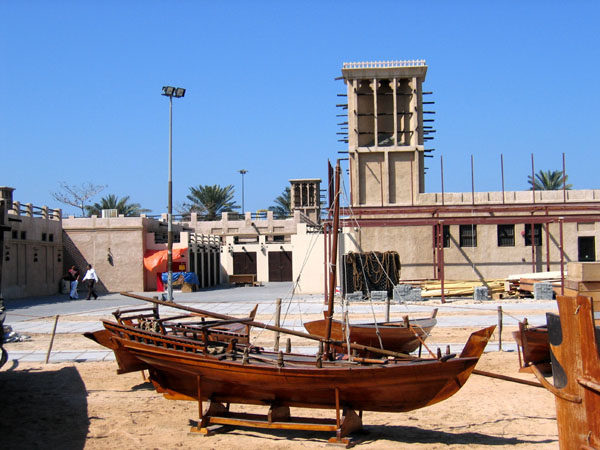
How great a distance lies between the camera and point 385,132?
32.7 meters

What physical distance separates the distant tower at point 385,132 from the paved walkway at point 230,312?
278 inches

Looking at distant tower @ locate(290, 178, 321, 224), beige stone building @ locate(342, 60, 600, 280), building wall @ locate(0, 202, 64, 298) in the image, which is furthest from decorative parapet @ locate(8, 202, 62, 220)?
distant tower @ locate(290, 178, 321, 224)

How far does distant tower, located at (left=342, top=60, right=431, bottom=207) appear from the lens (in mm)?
31250

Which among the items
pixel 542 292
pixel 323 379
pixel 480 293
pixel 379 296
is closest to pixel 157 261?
pixel 379 296

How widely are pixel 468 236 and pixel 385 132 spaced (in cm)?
763

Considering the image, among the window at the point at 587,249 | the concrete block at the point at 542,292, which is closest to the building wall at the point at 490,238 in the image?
the window at the point at 587,249

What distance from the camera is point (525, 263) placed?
94.0ft

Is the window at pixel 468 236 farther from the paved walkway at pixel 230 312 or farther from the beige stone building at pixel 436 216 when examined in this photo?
the paved walkway at pixel 230 312

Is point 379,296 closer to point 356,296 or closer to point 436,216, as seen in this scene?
point 356,296

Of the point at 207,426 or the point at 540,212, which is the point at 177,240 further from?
the point at 207,426

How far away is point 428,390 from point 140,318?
5.98 meters

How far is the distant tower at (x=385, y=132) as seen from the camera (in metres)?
31.2

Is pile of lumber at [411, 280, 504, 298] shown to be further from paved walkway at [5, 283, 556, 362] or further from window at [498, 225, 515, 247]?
window at [498, 225, 515, 247]

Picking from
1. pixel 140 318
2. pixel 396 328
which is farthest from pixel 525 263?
pixel 140 318
